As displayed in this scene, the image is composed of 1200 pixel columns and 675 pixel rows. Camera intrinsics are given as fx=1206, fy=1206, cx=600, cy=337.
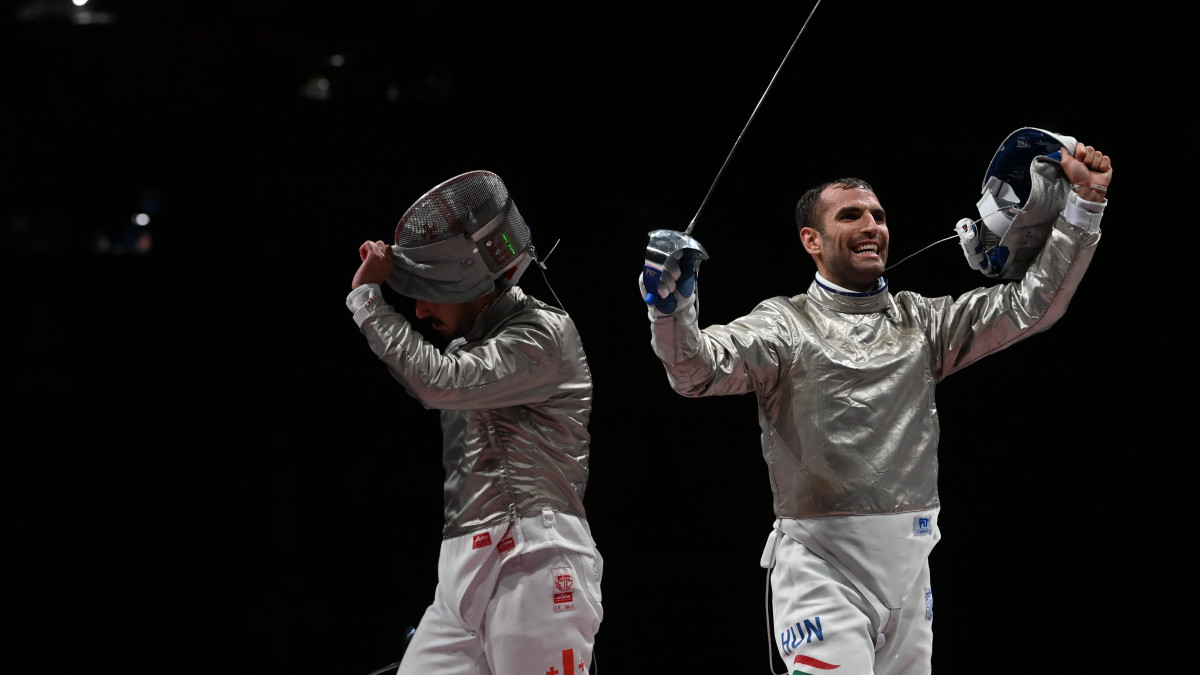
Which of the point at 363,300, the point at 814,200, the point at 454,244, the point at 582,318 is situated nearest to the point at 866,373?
the point at 814,200

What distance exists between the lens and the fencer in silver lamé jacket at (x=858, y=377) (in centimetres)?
220

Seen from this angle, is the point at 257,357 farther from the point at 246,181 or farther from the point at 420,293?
the point at 420,293

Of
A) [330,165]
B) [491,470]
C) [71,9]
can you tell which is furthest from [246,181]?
[491,470]

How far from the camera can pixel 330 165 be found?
3930 millimetres

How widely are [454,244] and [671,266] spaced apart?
0.52m

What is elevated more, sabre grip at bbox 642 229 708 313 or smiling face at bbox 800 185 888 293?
smiling face at bbox 800 185 888 293

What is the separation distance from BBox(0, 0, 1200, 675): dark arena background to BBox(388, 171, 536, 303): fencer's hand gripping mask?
1.32 metres

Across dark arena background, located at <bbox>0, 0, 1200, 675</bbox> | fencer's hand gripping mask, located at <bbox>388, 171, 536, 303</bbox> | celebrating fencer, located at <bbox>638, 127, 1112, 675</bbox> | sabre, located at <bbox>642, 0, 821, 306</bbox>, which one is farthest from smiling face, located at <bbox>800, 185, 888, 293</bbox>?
dark arena background, located at <bbox>0, 0, 1200, 675</bbox>

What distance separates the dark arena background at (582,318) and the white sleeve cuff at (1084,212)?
60.7 inches

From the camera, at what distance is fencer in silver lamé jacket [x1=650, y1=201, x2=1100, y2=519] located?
2201mm

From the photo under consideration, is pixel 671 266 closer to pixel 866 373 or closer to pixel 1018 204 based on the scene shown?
pixel 866 373

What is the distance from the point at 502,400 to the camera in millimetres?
2188

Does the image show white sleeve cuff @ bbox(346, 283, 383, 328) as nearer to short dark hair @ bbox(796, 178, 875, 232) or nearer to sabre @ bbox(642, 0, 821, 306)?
sabre @ bbox(642, 0, 821, 306)

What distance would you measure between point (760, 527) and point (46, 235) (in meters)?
2.53
